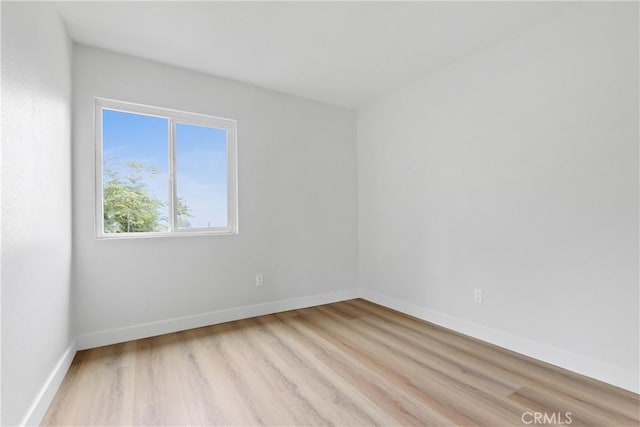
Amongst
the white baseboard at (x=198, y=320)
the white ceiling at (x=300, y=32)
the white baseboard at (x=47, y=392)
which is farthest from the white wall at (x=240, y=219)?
the white baseboard at (x=47, y=392)

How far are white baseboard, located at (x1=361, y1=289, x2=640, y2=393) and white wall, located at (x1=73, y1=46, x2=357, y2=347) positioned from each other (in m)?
1.26

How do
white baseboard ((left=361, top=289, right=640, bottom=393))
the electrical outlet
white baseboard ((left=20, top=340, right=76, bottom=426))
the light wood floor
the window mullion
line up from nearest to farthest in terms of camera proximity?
white baseboard ((left=20, top=340, right=76, bottom=426)), the light wood floor, white baseboard ((left=361, top=289, right=640, bottom=393)), the electrical outlet, the window mullion

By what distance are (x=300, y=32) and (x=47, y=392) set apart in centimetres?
286

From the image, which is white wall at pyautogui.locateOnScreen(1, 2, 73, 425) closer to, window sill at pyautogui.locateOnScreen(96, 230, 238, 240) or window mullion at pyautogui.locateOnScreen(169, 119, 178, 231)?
window sill at pyautogui.locateOnScreen(96, 230, 238, 240)

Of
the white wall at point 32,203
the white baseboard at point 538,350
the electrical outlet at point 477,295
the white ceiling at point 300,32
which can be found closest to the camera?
the white wall at point 32,203

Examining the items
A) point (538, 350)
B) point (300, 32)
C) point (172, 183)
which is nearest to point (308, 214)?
point (172, 183)

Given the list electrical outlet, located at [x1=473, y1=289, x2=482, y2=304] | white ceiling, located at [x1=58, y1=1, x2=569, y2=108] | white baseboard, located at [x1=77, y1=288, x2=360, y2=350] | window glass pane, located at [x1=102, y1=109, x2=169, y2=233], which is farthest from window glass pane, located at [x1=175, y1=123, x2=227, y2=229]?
electrical outlet, located at [x1=473, y1=289, x2=482, y2=304]

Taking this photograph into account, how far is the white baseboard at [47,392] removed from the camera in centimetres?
151

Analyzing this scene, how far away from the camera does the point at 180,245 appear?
114 inches

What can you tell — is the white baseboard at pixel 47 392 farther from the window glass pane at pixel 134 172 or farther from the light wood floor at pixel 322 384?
the window glass pane at pixel 134 172

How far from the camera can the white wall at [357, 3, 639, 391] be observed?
1.91 meters

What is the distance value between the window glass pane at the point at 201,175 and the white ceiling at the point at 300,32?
0.64 metres

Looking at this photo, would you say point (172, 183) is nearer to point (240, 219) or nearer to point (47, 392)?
point (240, 219)

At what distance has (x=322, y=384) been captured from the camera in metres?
1.96
